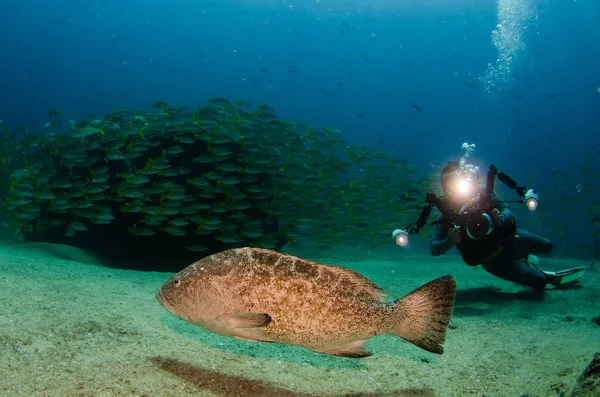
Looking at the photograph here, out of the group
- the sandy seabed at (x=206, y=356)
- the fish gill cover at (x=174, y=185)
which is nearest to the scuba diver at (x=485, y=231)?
the sandy seabed at (x=206, y=356)

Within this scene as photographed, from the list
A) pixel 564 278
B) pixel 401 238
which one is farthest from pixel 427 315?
pixel 564 278

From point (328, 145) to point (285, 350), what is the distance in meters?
8.82

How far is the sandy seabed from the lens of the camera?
8.12 ft

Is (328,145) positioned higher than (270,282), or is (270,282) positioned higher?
(328,145)

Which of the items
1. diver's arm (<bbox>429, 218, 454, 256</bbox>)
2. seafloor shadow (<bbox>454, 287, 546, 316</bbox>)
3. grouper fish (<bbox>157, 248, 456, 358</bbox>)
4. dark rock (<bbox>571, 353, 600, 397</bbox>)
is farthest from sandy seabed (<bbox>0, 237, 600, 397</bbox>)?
diver's arm (<bbox>429, 218, 454, 256</bbox>)

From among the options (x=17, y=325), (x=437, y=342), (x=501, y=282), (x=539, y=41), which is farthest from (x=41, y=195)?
(x=539, y=41)

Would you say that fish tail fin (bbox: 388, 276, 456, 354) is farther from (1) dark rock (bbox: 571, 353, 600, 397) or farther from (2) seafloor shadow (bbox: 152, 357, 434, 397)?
(1) dark rock (bbox: 571, 353, 600, 397)

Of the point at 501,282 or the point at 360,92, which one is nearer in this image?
the point at 501,282

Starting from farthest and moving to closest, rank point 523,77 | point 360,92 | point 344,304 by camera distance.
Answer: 1. point 360,92
2. point 523,77
3. point 344,304

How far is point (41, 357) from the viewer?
8.56 ft

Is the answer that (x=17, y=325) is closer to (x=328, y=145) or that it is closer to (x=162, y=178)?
(x=162, y=178)

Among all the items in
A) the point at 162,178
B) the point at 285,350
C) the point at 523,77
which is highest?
the point at 523,77

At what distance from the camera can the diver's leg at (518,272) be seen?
644cm

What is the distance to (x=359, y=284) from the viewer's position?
6.65 feet
